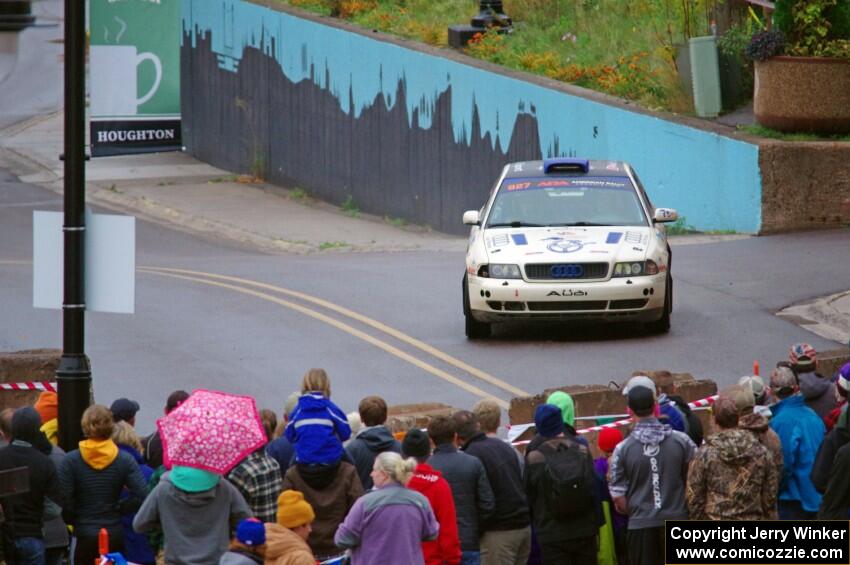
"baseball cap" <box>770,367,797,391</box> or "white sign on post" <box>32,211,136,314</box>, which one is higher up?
"white sign on post" <box>32,211,136,314</box>

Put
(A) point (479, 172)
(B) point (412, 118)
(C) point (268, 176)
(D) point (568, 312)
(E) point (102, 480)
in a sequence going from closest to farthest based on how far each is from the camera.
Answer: (E) point (102, 480), (D) point (568, 312), (A) point (479, 172), (B) point (412, 118), (C) point (268, 176)

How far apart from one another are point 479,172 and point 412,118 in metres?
2.63

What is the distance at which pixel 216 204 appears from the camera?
33.8 metres

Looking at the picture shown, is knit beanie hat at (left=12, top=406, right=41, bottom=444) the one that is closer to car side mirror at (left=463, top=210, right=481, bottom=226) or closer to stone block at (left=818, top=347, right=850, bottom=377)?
stone block at (left=818, top=347, right=850, bottom=377)

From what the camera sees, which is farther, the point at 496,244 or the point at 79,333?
the point at 496,244

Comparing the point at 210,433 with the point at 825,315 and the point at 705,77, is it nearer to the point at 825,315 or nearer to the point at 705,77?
the point at 825,315

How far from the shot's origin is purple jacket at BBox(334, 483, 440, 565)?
7.98 metres

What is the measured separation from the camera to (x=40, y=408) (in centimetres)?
1066

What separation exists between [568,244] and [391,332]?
2.40 metres

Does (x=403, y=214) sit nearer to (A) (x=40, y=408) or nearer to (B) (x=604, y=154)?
(B) (x=604, y=154)

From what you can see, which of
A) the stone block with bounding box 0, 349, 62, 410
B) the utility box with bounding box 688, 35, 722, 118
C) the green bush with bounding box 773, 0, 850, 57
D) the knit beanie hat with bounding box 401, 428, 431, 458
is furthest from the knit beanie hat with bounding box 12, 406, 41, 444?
the utility box with bounding box 688, 35, 722, 118

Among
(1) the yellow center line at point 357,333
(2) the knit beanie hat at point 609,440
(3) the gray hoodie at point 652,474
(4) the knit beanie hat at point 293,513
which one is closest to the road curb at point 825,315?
(1) the yellow center line at point 357,333

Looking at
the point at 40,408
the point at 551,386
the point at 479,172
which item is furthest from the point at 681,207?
the point at 40,408

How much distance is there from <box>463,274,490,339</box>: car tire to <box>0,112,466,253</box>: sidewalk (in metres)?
8.98
